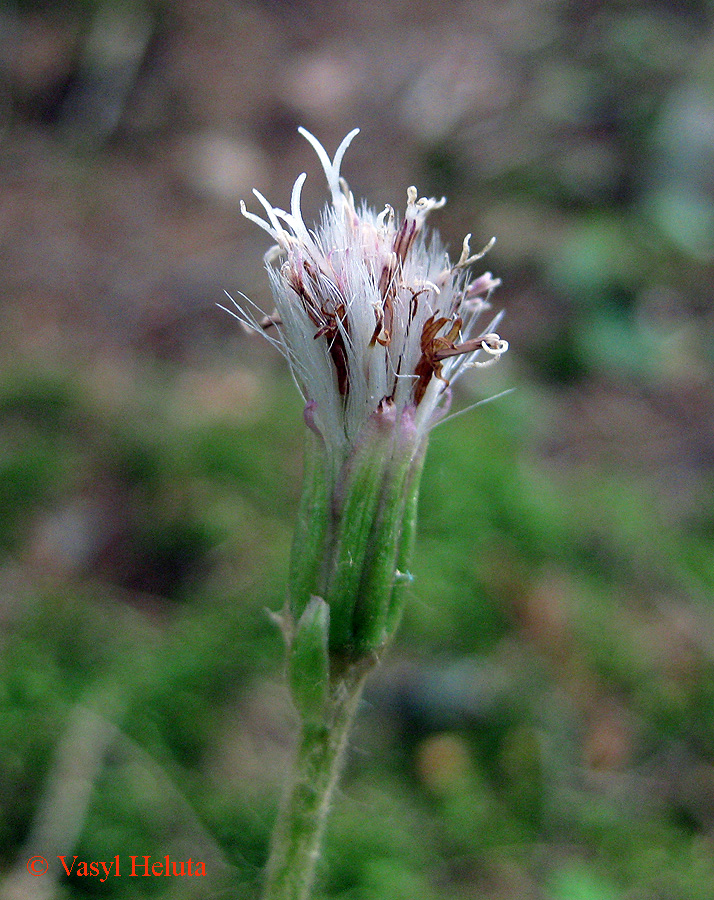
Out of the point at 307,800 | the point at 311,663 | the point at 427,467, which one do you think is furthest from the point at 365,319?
the point at 427,467

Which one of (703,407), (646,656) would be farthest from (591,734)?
(703,407)


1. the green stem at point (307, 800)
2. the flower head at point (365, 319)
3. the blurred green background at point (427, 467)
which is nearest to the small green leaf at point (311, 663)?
the green stem at point (307, 800)

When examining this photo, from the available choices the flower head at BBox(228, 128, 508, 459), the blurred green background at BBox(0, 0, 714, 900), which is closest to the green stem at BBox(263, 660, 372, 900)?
the flower head at BBox(228, 128, 508, 459)

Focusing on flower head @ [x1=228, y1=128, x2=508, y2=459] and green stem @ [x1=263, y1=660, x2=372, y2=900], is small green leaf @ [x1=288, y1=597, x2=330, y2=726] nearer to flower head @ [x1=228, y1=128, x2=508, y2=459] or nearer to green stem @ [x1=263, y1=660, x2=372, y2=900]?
green stem @ [x1=263, y1=660, x2=372, y2=900]

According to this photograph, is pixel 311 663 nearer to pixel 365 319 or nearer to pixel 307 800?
pixel 307 800

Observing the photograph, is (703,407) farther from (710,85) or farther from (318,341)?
(318,341)

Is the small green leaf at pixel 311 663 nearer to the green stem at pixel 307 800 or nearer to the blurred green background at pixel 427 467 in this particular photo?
the green stem at pixel 307 800
